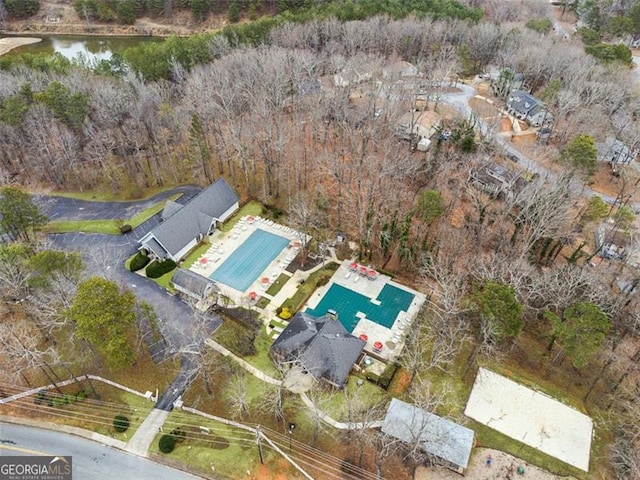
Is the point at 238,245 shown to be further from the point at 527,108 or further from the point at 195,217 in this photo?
the point at 527,108

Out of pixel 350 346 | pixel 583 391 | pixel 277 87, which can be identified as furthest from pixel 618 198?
pixel 277 87

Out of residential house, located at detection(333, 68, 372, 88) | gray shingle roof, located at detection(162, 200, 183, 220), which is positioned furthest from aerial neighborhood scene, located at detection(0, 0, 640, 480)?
gray shingle roof, located at detection(162, 200, 183, 220)

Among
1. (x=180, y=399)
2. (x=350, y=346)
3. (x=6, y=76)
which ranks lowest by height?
(x=180, y=399)

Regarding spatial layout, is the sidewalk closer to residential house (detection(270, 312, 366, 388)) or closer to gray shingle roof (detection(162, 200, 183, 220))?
residential house (detection(270, 312, 366, 388))

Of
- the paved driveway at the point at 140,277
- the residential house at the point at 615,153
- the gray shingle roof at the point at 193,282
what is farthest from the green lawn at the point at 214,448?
the residential house at the point at 615,153

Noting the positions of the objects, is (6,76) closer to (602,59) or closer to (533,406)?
(533,406)

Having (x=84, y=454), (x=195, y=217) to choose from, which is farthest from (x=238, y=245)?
(x=84, y=454)

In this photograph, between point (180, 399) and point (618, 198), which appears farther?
point (618, 198)
